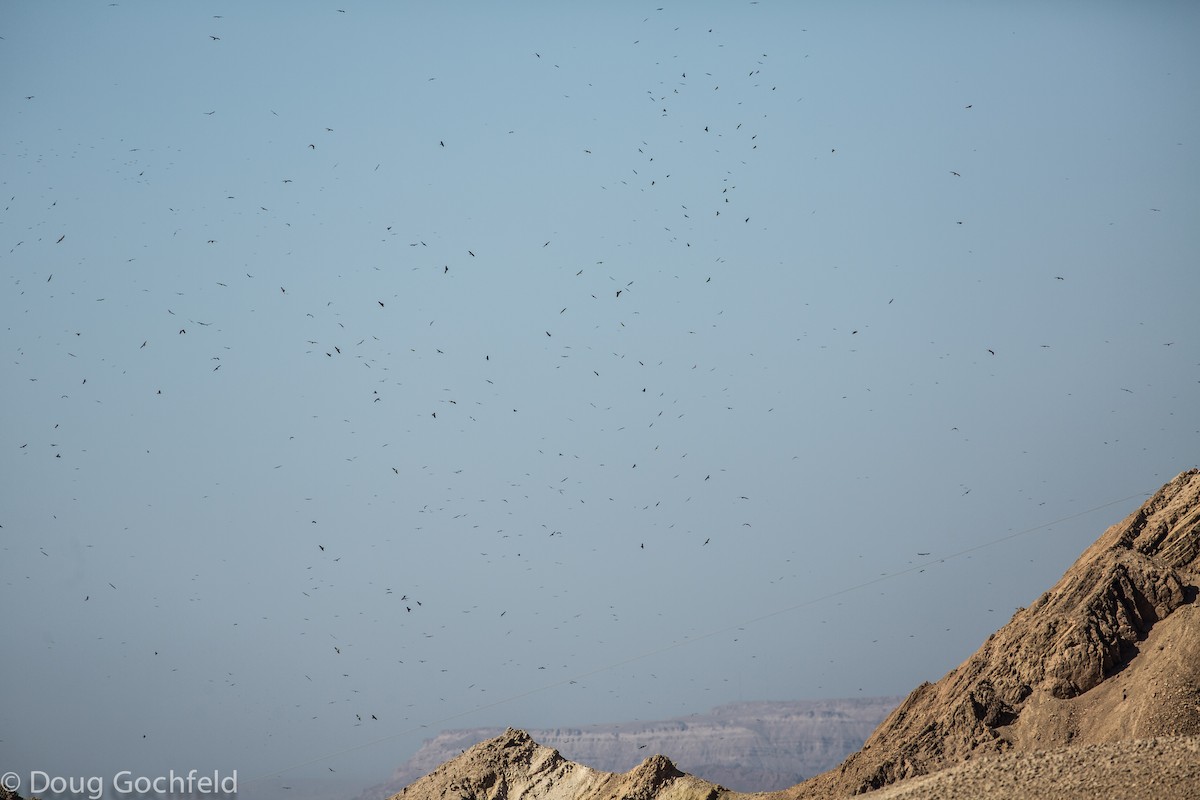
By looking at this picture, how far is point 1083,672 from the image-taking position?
2847cm

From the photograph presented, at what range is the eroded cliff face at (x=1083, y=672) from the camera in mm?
26844

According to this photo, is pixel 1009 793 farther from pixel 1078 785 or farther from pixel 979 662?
pixel 979 662

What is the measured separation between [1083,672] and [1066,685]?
54cm

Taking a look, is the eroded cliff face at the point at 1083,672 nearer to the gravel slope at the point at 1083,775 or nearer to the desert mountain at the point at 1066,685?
the desert mountain at the point at 1066,685

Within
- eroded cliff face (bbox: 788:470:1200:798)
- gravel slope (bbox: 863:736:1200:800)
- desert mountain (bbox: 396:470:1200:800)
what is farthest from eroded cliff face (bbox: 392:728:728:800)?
gravel slope (bbox: 863:736:1200:800)

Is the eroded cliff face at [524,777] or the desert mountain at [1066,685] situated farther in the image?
the eroded cliff face at [524,777]

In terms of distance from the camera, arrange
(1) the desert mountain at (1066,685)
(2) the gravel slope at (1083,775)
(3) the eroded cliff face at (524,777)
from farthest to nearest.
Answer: (3) the eroded cliff face at (524,777) < (1) the desert mountain at (1066,685) < (2) the gravel slope at (1083,775)

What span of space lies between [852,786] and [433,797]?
1279 centimetres

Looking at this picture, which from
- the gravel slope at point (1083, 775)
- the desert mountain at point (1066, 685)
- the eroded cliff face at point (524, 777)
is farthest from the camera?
the eroded cliff face at point (524, 777)

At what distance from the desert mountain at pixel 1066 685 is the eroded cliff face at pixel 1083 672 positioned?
0.11 ft

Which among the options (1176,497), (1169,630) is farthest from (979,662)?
(1176,497)

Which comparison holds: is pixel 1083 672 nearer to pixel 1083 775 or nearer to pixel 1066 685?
pixel 1066 685

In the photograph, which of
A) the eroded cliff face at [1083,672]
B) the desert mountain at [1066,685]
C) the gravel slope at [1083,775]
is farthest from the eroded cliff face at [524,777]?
the gravel slope at [1083,775]

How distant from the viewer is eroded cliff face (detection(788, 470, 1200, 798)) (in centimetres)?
2684
